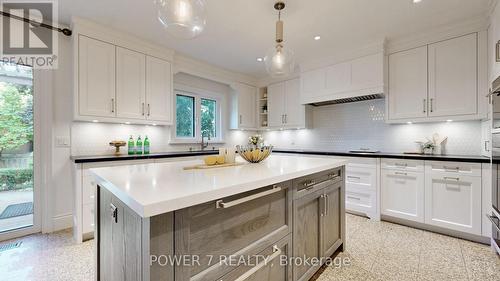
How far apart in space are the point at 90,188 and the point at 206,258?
83.3 inches

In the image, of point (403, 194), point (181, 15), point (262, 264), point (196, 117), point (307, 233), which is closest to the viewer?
point (262, 264)

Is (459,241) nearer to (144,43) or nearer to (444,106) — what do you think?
(444,106)

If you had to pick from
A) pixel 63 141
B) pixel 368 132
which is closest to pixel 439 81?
pixel 368 132

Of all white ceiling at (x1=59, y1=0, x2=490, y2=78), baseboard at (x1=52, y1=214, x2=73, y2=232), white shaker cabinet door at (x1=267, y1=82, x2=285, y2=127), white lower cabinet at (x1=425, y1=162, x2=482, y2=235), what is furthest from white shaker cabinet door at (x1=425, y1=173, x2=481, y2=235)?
baseboard at (x1=52, y1=214, x2=73, y2=232)

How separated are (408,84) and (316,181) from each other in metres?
2.34

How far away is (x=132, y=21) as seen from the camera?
260 centimetres

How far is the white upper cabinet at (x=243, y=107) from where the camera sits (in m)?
4.62

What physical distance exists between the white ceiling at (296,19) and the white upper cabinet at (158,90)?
12.8 inches

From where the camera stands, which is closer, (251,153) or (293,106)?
(251,153)

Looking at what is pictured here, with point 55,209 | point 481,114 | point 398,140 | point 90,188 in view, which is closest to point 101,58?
point 90,188

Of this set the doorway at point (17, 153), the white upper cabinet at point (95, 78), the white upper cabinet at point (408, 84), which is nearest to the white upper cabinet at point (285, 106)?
the white upper cabinet at point (408, 84)

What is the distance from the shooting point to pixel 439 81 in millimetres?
2762

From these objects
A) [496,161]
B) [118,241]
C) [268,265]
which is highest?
[496,161]

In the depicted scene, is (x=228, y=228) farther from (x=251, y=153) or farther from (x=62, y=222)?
(x=62, y=222)
